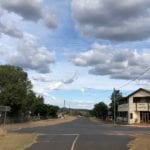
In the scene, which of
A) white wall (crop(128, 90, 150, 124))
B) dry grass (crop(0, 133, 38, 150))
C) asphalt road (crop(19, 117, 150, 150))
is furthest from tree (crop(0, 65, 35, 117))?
dry grass (crop(0, 133, 38, 150))

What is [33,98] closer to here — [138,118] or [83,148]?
[138,118]

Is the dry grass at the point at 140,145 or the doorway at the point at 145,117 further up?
the doorway at the point at 145,117

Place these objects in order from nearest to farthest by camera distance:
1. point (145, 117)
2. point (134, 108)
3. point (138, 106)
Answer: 1. point (145, 117)
2. point (138, 106)
3. point (134, 108)

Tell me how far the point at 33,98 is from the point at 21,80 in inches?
195

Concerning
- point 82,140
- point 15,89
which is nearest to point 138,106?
point 15,89

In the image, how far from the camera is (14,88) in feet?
286

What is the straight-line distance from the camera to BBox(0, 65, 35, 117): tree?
285 feet

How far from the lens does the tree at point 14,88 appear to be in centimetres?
8700

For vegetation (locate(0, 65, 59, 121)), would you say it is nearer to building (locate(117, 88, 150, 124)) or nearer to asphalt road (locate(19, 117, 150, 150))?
building (locate(117, 88, 150, 124))

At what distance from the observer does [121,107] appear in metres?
117

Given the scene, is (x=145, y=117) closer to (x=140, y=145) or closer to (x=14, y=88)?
(x=14, y=88)

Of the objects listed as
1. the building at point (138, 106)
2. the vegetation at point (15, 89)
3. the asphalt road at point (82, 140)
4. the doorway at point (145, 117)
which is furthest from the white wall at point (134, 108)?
the asphalt road at point (82, 140)

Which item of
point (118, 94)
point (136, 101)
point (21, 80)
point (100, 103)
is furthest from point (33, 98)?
point (100, 103)

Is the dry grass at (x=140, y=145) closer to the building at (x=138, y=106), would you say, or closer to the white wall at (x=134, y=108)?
the building at (x=138, y=106)
